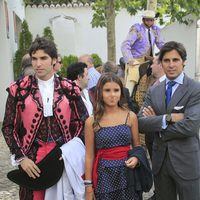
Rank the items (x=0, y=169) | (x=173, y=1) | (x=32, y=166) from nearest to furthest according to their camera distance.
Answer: (x=32, y=166), (x=0, y=169), (x=173, y=1)

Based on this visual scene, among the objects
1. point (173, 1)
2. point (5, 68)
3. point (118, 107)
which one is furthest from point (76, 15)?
point (118, 107)

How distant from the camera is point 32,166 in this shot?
11.3 ft

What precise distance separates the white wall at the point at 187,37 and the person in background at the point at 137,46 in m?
5.26

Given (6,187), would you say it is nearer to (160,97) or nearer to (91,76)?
(91,76)

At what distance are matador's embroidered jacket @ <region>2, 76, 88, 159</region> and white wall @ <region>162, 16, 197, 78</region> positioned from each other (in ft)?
29.6

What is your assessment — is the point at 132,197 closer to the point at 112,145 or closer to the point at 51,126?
the point at 112,145

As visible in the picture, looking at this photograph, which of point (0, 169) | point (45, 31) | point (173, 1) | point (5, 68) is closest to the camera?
point (0, 169)

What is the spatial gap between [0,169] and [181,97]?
4.29 metres

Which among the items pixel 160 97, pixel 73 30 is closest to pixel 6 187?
pixel 160 97

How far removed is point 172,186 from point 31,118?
1.40 meters

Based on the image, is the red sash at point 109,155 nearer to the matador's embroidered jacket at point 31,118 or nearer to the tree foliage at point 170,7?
the matador's embroidered jacket at point 31,118

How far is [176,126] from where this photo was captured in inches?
136

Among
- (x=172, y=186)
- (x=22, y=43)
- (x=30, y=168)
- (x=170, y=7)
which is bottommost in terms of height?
(x=172, y=186)

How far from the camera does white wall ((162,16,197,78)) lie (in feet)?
39.9
